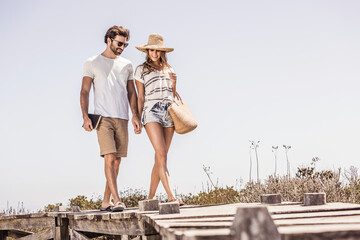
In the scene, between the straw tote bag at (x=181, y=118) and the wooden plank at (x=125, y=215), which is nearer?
the wooden plank at (x=125, y=215)

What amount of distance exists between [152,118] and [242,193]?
4.28 metres

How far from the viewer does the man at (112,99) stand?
5.63 meters

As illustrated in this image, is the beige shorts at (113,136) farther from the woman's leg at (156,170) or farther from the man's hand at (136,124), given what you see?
the woman's leg at (156,170)

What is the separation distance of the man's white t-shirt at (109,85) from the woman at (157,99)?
9.6 inches

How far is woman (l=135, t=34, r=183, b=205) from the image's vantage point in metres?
5.49

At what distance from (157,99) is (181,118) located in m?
0.36

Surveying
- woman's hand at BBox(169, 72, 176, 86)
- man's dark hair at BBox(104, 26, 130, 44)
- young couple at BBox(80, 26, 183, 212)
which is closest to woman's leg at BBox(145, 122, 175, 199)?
young couple at BBox(80, 26, 183, 212)

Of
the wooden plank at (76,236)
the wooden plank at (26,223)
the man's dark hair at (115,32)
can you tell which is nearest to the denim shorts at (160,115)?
the man's dark hair at (115,32)

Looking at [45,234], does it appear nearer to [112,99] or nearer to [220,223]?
[112,99]

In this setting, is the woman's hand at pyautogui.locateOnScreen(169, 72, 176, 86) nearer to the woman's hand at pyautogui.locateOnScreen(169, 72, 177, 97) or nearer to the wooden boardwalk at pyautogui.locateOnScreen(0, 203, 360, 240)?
the woman's hand at pyautogui.locateOnScreen(169, 72, 177, 97)

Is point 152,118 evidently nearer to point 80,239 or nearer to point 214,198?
point 80,239

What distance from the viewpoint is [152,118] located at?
216 inches

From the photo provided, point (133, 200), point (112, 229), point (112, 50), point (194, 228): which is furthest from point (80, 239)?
point (133, 200)

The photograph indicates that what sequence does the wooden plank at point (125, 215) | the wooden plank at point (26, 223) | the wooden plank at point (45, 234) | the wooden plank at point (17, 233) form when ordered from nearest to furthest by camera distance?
1. the wooden plank at point (125, 215)
2. the wooden plank at point (45, 234)
3. the wooden plank at point (26, 223)
4. the wooden plank at point (17, 233)
